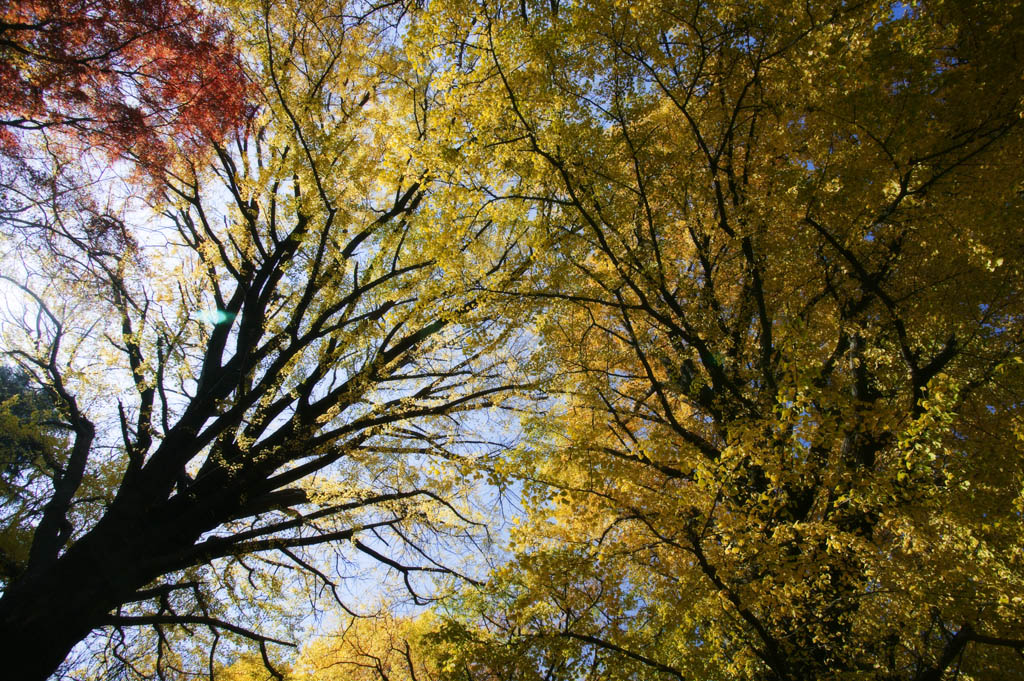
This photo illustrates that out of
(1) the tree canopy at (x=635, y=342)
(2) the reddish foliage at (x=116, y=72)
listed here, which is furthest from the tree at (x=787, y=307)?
(2) the reddish foliage at (x=116, y=72)

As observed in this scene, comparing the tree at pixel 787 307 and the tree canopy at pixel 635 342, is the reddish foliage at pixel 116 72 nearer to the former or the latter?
the tree canopy at pixel 635 342

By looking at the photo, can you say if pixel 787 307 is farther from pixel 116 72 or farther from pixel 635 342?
pixel 116 72

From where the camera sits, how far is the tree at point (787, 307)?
371cm

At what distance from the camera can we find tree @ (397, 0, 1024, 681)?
3.71 metres

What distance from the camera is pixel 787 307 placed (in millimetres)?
5848

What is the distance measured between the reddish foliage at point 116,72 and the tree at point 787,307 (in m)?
3.57

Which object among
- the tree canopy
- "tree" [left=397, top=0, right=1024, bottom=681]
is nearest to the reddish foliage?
the tree canopy

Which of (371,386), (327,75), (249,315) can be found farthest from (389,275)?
(327,75)

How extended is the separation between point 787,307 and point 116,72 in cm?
883

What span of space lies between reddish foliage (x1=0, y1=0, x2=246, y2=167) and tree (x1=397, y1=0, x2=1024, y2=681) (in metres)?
3.57

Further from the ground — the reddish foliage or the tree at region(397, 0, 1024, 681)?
the reddish foliage

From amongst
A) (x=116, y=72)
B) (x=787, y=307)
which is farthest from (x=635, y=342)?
(x=116, y=72)

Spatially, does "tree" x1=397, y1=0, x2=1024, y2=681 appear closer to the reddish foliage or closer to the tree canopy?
the tree canopy

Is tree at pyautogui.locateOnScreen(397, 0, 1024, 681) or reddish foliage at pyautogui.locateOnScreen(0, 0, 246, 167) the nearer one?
tree at pyautogui.locateOnScreen(397, 0, 1024, 681)
